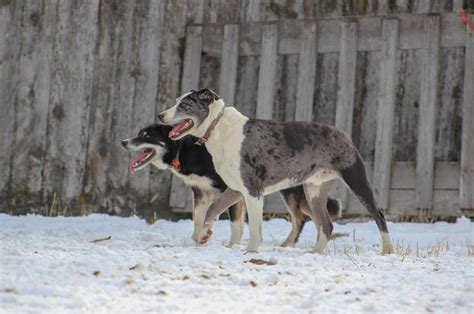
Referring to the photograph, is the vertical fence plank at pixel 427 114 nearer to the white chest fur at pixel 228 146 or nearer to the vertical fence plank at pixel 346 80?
the vertical fence plank at pixel 346 80

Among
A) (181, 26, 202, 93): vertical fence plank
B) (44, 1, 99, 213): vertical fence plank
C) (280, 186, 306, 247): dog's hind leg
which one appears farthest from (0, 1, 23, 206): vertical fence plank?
(280, 186, 306, 247): dog's hind leg

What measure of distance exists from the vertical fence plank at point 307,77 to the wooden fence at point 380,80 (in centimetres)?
1

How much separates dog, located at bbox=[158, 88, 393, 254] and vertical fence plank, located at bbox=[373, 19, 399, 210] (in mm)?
2090

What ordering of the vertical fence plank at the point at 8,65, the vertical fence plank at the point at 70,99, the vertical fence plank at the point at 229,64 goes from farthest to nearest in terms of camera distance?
the vertical fence plank at the point at 8,65
the vertical fence plank at the point at 70,99
the vertical fence plank at the point at 229,64

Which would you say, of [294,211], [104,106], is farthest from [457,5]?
[104,106]

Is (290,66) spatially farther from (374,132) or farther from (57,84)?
(57,84)

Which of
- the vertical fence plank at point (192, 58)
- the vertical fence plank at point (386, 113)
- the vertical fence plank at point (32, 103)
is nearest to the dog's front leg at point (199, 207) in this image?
the vertical fence plank at point (386, 113)

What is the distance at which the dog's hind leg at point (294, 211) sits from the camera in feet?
32.8

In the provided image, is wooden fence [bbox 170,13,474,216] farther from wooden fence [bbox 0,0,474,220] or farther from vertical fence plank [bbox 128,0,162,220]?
vertical fence plank [bbox 128,0,162,220]

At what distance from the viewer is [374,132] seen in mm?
11742

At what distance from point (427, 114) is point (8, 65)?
5.17 m

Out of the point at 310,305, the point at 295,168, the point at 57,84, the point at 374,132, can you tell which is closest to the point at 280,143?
the point at 295,168

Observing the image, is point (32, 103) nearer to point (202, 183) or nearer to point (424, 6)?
point (202, 183)

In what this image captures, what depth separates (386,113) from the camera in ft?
37.9
